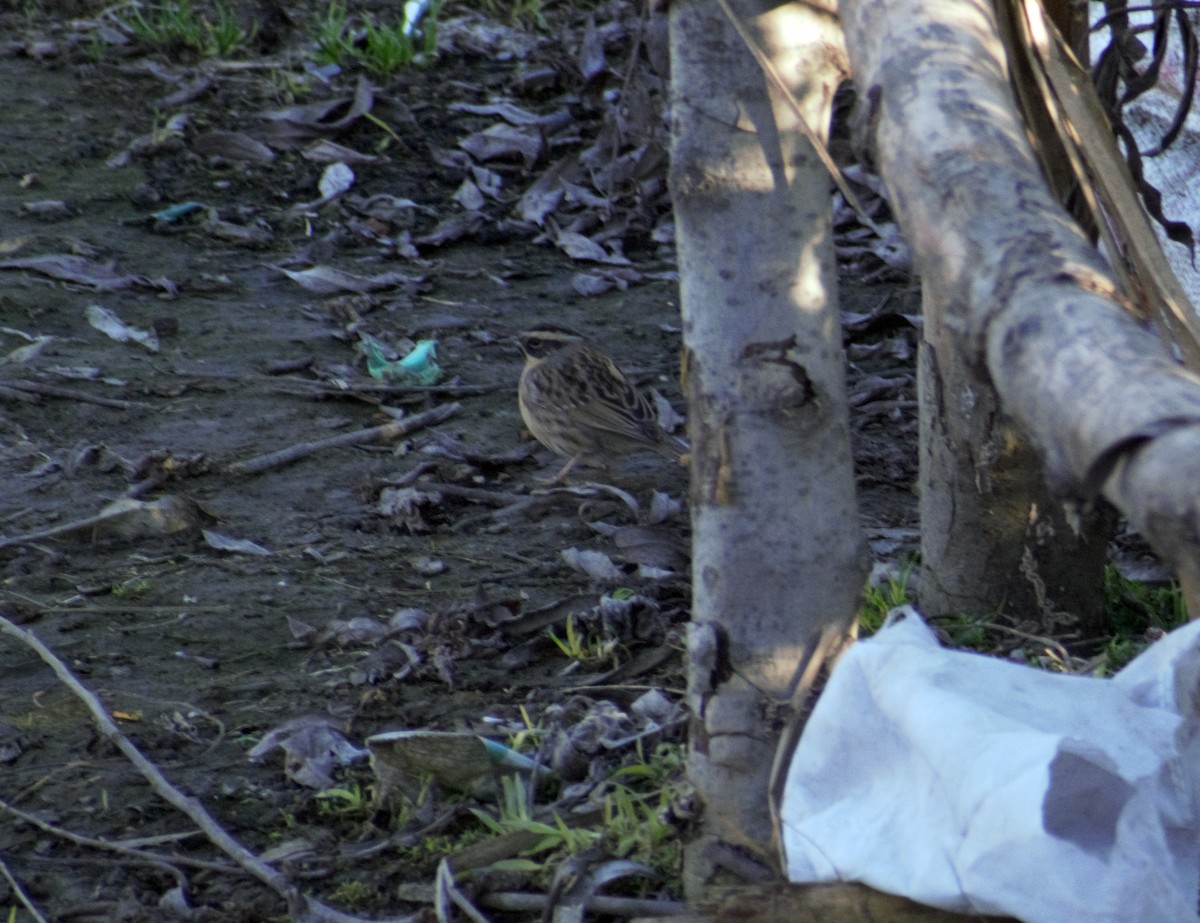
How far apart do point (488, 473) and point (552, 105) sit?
3.99 metres

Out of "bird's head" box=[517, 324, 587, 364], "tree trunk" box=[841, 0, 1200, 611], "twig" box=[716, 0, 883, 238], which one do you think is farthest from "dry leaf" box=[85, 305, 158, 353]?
"tree trunk" box=[841, 0, 1200, 611]

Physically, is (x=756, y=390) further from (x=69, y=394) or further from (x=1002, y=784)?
(x=69, y=394)

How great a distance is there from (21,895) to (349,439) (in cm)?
294

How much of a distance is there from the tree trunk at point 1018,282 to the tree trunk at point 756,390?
2.54ft

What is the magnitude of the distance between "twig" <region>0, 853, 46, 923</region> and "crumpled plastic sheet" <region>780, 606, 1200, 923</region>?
1582 millimetres

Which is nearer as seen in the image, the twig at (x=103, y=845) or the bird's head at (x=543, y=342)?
the twig at (x=103, y=845)

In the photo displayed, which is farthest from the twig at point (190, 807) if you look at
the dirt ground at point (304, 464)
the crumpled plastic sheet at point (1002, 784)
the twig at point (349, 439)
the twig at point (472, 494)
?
the twig at point (472, 494)

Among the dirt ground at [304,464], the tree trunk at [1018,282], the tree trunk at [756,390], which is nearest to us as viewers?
the tree trunk at [1018,282]

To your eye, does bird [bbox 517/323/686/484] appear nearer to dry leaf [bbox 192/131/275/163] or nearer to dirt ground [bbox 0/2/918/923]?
dirt ground [bbox 0/2/918/923]

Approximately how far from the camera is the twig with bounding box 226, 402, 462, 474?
557 centimetres

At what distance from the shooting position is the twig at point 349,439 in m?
5.57

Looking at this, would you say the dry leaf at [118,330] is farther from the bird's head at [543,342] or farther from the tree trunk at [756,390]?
the tree trunk at [756,390]

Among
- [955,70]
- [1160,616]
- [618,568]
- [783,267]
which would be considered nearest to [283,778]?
[618,568]

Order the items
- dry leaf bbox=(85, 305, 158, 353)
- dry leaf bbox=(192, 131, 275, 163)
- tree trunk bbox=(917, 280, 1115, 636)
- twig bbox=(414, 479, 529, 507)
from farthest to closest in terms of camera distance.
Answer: dry leaf bbox=(192, 131, 275, 163)
dry leaf bbox=(85, 305, 158, 353)
twig bbox=(414, 479, 529, 507)
tree trunk bbox=(917, 280, 1115, 636)
